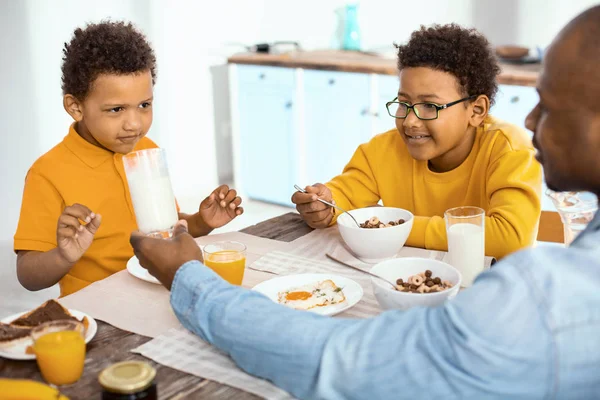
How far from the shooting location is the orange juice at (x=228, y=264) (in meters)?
1.47

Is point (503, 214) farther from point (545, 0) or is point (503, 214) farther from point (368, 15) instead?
point (368, 15)

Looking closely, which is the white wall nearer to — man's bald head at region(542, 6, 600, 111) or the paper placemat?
man's bald head at region(542, 6, 600, 111)

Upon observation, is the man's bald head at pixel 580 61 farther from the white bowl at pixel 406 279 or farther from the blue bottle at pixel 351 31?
the blue bottle at pixel 351 31

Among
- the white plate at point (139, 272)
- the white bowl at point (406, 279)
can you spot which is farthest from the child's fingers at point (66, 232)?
the white bowl at point (406, 279)

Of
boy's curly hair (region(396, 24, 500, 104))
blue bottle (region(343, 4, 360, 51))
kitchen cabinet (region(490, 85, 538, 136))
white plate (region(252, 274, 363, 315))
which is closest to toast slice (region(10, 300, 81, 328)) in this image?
white plate (region(252, 274, 363, 315))

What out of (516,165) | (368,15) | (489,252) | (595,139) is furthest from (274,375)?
(368,15)

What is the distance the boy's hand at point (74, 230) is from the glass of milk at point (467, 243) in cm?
76

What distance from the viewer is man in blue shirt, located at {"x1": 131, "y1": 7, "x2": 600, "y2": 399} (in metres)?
0.86

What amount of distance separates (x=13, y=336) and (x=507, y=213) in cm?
110

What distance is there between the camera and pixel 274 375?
107 centimetres

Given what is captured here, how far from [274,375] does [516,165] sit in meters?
0.99

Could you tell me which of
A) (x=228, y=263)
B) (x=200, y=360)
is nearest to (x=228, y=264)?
(x=228, y=263)

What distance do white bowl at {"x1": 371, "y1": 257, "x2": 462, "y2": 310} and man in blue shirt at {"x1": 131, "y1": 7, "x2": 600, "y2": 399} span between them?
10.6 inches

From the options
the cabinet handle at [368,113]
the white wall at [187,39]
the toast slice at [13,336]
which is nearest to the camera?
the toast slice at [13,336]
